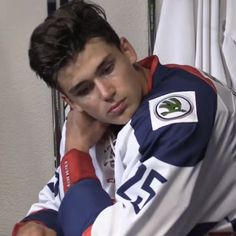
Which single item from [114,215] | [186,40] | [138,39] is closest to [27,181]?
[138,39]

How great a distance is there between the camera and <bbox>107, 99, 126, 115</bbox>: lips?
3.04ft

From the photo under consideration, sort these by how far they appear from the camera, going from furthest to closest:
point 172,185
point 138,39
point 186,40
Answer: point 138,39 < point 186,40 < point 172,185

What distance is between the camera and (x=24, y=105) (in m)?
1.57

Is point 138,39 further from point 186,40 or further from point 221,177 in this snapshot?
point 221,177

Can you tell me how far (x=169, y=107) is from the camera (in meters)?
0.84

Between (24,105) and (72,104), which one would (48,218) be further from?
(24,105)

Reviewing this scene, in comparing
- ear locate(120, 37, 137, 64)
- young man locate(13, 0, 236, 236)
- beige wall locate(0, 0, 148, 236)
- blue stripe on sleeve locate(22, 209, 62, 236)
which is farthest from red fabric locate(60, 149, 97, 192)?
beige wall locate(0, 0, 148, 236)

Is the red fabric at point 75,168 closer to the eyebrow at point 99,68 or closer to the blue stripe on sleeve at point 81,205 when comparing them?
the blue stripe on sleeve at point 81,205

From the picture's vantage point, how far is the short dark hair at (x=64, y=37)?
93 centimetres

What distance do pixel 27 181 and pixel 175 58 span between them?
2.21 ft

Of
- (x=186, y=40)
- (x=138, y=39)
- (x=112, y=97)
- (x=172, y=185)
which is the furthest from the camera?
(x=138, y=39)

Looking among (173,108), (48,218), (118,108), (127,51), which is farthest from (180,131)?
(48,218)

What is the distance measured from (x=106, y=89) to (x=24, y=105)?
70 centimetres

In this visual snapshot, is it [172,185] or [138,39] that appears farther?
[138,39]
